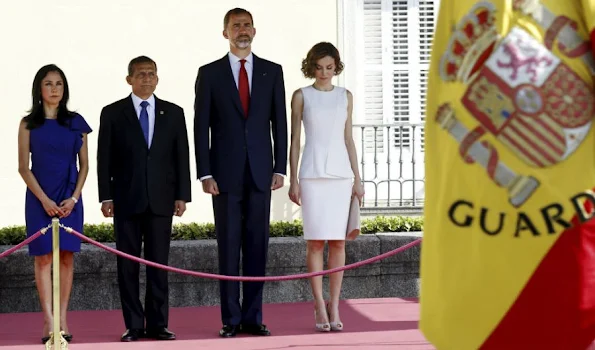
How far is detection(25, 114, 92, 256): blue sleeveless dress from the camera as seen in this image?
25.7 feet

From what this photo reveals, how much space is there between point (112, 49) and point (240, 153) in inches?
231

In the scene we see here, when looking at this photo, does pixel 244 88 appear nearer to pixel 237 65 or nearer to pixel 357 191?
pixel 237 65

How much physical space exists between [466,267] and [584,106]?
1.81ft

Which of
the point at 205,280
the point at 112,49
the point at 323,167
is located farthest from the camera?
the point at 112,49

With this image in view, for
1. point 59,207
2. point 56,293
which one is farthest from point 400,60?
point 56,293

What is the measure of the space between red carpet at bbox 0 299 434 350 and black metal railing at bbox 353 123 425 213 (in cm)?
385

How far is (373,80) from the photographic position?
47.1 feet

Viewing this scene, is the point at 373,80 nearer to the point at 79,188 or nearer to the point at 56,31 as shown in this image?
the point at 56,31

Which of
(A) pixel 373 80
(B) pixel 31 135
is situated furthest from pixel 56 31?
(B) pixel 31 135

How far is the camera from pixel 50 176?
786cm

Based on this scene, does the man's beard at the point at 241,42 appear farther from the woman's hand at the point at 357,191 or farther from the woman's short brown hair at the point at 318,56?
the woman's hand at the point at 357,191

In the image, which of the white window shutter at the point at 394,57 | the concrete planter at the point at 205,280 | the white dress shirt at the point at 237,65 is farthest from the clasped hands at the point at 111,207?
the white window shutter at the point at 394,57

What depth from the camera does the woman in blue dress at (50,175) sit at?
25.7 feet

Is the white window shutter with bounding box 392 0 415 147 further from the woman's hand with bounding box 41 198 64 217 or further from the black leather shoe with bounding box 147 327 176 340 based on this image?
the woman's hand with bounding box 41 198 64 217
